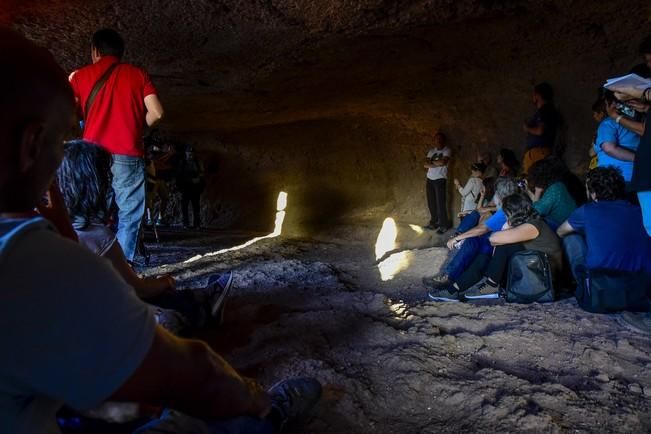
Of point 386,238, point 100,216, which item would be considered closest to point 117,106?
point 100,216

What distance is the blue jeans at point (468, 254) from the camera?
348cm

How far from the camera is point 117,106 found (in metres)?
2.97

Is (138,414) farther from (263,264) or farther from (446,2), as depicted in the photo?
(446,2)

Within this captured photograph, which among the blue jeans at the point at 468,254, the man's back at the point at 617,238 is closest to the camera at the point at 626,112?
the man's back at the point at 617,238

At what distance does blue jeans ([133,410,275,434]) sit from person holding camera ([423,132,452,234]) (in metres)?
6.53

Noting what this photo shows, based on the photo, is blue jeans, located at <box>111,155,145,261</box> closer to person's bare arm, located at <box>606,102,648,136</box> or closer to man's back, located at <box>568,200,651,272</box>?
man's back, located at <box>568,200,651,272</box>

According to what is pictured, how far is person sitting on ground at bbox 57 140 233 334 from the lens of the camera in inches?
78.2

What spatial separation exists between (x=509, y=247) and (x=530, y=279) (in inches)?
12.5

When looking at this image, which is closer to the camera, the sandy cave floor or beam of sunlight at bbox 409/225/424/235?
the sandy cave floor

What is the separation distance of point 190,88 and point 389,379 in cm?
568

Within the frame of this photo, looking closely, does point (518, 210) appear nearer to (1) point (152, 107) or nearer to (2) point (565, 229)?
(2) point (565, 229)

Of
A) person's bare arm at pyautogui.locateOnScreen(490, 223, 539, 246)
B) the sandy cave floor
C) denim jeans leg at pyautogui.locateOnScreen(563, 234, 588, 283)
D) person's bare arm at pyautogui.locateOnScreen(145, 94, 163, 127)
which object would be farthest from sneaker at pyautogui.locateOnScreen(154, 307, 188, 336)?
denim jeans leg at pyautogui.locateOnScreen(563, 234, 588, 283)

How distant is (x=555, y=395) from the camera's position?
1.68m

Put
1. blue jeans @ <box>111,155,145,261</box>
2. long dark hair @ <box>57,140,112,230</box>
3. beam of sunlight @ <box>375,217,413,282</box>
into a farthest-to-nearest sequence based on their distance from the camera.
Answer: beam of sunlight @ <box>375,217,413,282</box> < blue jeans @ <box>111,155,145,261</box> < long dark hair @ <box>57,140,112,230</box>
